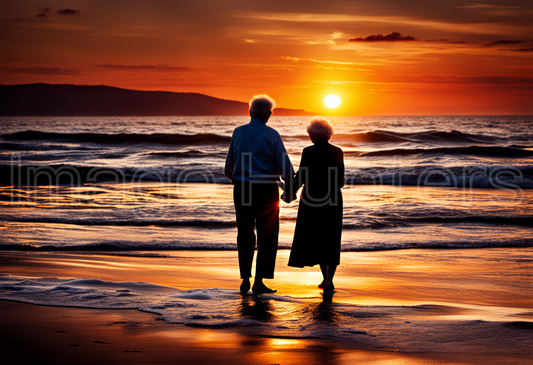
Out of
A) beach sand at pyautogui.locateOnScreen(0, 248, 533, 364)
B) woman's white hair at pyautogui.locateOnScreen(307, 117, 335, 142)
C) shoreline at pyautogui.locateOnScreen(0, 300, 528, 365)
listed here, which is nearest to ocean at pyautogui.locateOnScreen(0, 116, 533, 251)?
beach sand at pyautogui.locateOnScreen(0, 248, 533, 364)

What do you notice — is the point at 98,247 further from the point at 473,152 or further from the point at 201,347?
the point at 473,152

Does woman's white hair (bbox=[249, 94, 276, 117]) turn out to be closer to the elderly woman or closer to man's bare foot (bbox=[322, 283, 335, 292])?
the elderly woman

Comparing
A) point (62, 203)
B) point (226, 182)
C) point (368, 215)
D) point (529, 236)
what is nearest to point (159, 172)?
point (226, 182)

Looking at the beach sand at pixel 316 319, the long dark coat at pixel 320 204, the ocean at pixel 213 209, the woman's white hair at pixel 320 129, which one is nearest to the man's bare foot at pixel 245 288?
the beach sand at pixel 316 319

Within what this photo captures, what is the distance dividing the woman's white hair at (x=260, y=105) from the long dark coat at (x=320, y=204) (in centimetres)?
58

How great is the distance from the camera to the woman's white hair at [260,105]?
4.51 metres

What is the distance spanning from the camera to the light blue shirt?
438 cm

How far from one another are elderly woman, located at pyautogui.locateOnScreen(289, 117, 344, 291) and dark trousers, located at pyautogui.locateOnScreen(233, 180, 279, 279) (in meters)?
0.37

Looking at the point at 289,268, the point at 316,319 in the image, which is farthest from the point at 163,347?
the point at 289,268

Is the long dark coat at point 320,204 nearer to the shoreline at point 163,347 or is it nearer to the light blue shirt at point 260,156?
the light blue shirt at point 260,156

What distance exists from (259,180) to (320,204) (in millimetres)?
744

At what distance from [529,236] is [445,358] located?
6643 mm

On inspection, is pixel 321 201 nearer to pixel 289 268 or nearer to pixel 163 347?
pixel 289 268

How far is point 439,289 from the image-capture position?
4891 mm
